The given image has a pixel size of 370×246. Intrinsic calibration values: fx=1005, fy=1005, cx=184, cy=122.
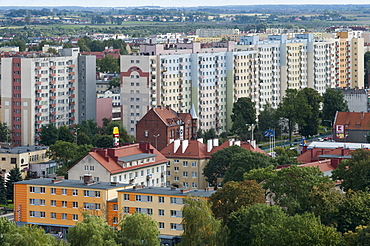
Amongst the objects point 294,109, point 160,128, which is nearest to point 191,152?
point 160,128

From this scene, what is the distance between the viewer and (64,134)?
139 m

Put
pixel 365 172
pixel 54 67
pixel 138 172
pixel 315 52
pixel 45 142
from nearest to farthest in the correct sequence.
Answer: pixel 365 172 → pixel 138 172 → pixel 45 142 → pixel 54 67 → pixel 315 52

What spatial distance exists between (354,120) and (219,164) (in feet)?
107

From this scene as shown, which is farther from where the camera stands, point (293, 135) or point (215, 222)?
point (293, 135)

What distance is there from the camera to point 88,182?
8556 cm

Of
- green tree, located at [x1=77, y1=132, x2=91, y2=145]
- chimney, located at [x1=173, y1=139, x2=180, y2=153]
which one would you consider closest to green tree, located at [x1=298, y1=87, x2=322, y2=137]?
green tree, located at [x1=77, y1=132, x2=91, y2=145]

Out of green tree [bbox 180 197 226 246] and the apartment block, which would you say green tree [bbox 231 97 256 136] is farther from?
green tree [bbox 180 197 226 246]

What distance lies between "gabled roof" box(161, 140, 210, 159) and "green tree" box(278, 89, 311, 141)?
122ft

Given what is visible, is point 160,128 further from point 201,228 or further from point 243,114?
point 201,228

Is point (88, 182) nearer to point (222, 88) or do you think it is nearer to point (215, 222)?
point (215, 222)

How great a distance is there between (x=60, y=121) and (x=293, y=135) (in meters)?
35.4

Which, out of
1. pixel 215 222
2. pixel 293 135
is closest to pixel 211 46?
pixel 293 135

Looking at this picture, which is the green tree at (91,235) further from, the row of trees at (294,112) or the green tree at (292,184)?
the row of trees at (294,112)

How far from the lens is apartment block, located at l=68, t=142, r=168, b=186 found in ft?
309
